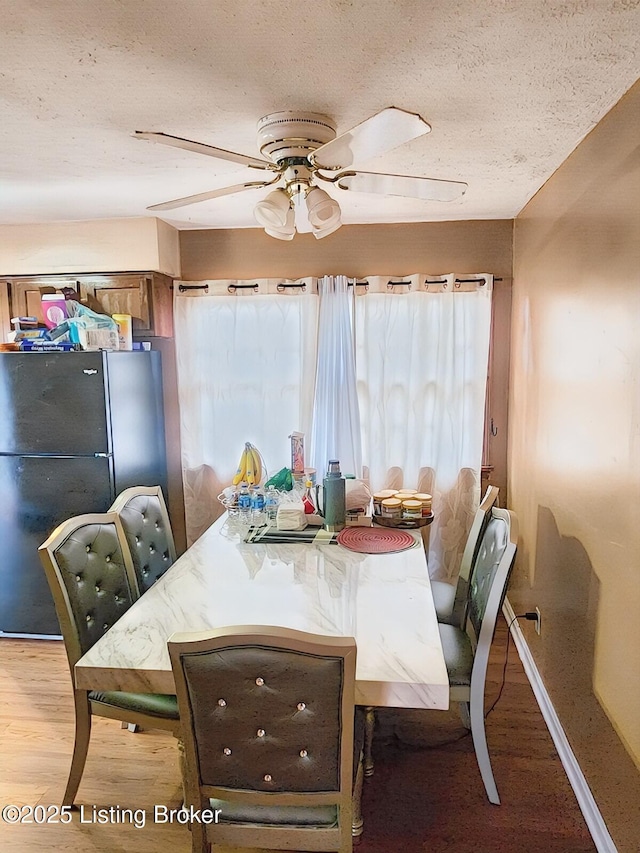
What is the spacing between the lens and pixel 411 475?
357 centimetres

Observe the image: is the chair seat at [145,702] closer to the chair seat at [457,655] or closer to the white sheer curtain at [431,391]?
the chair seat at [457,655]

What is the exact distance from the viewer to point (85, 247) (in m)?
3.40

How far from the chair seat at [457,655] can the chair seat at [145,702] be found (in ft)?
3.03

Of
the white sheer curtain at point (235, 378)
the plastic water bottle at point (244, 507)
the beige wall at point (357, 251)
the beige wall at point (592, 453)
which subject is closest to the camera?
the beige wall at point (592, 453)

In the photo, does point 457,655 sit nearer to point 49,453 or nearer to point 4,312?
point 49,453

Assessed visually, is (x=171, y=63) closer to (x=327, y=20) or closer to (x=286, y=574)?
(x=327, y=20)

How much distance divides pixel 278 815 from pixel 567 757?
4.26 feet

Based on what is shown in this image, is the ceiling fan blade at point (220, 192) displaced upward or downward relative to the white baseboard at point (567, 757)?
upward

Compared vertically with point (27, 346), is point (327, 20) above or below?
above

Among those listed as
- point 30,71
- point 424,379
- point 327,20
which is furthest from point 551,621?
point 30,71

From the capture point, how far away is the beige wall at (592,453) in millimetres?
1671

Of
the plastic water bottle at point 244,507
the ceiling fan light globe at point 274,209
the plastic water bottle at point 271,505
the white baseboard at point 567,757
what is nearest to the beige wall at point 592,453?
the white baseboard at point 567,757

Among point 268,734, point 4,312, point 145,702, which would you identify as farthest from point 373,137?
point 4,312

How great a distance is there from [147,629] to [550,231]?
2.30m
